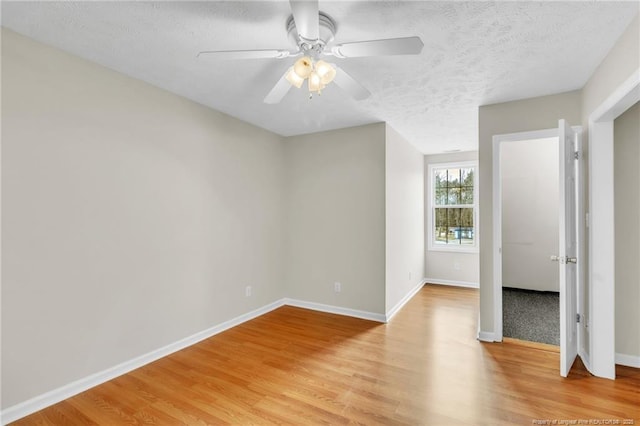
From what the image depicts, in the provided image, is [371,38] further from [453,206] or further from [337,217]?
[453,206]

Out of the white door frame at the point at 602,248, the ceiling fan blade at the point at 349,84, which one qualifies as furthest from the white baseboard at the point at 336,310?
the ceiling fan blade at the point at 349,84

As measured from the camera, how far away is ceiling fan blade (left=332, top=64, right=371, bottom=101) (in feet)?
6.33

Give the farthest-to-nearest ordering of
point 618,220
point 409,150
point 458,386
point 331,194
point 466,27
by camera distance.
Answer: point 409,150, point 331,194, point 618,220, point 458,386, point 466,27

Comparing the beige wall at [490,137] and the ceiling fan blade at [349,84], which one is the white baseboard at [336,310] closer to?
the beige wall at [490,137]

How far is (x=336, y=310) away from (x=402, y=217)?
1660mm

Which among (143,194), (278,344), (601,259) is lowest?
(278,344)

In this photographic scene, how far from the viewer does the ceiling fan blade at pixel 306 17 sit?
4.38 feet

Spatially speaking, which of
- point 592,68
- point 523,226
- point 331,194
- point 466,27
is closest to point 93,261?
point 331,194

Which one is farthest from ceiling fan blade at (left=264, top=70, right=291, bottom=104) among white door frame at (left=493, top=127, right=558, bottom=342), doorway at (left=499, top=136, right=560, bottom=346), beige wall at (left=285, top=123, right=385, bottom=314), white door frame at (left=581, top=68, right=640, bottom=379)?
doorway at (left=499, top=136, right=560, bottom=346)

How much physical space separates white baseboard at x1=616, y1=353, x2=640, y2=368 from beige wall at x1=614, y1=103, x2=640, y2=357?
24 millimetres

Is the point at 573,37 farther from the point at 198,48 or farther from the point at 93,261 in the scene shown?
the point at 93,261

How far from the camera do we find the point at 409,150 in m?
4.75

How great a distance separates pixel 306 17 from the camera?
4.68 ft

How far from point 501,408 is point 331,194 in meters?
2.81
